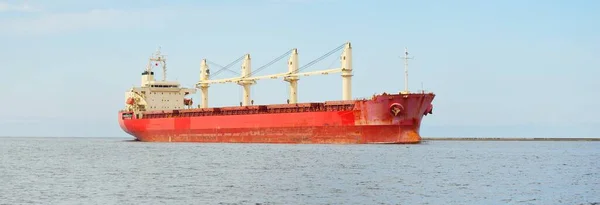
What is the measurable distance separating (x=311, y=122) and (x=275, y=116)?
295cm

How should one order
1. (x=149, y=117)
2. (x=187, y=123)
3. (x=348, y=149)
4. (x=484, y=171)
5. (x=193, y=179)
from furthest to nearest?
(x=149, y=117), (x=187, y=123), (x=348, y=149), (x=484, y=171), (x=193, y=179)

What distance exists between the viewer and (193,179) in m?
21.6

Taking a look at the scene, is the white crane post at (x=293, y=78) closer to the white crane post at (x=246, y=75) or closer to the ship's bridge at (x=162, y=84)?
the white crane post at (x=246, y=75)

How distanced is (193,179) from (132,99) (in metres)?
34.3

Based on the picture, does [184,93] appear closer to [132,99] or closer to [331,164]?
[132,99]

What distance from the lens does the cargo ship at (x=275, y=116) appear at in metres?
36.9

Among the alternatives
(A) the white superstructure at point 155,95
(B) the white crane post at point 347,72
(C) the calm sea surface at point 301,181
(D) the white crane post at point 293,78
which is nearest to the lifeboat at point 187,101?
(A) the white superstructure at point 155,95

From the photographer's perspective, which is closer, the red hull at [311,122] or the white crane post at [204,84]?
the red hull at [311,122]

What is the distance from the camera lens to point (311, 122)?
39656mm

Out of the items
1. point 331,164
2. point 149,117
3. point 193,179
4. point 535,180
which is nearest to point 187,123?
point 149,117

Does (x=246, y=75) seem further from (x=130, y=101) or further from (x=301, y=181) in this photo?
(x=301, y=181)

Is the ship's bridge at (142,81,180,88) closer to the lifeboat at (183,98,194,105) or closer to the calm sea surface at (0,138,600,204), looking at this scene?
the lifeboat at (183,98,194,105)

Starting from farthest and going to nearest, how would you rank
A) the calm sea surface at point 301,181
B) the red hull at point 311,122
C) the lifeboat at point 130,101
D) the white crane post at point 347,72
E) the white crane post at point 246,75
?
the lifeboat at point 130,101 → the white crane post at point 246,75 → the white crane post at point 347,72 → the red hull at point 311,122 → the calm sea surface at point 301,181

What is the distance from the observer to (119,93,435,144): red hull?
36.7 meters
